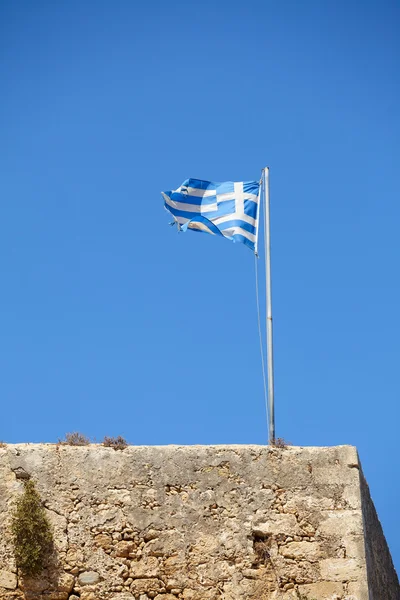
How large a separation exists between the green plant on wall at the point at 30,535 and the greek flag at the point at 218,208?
5318 millimetres

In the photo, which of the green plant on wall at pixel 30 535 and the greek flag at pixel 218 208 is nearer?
the green plant on wall at pixel 30 535

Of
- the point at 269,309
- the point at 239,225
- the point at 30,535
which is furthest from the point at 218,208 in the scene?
the point at 30,535

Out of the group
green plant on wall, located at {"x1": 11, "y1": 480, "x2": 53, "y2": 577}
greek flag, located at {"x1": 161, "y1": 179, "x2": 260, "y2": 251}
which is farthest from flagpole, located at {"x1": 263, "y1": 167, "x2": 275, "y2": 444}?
green plant on wall, located at {"x1": 11, "y1": 480, "x2": 53, "y2": 577}

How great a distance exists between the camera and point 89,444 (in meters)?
12.9

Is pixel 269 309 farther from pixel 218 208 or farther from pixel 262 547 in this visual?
pixel 262 547

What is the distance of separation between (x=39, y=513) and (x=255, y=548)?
283 cm

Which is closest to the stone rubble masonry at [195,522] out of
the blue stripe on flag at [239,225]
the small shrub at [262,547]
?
the small shrub at [262,547]

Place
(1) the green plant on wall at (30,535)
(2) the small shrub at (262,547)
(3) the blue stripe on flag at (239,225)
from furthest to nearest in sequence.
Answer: (3) the blue stripe on flag at (239,225)
(2) the small shrub at (262,547)
(1) the green plant on wall at (30,535)

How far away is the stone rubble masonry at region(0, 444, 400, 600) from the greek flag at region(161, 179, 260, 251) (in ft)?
13.0

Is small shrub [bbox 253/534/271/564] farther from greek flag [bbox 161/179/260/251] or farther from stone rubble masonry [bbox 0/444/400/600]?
greek flag [bbox 161/179/260/251]

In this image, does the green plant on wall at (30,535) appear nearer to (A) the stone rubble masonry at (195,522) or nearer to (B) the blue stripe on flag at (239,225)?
(A) the stone rubble masonry at (195,522)

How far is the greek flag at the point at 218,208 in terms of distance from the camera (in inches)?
601

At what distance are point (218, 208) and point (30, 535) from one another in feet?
20.1

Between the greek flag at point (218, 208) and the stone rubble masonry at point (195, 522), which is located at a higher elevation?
the greek flag at point (218, 208)
